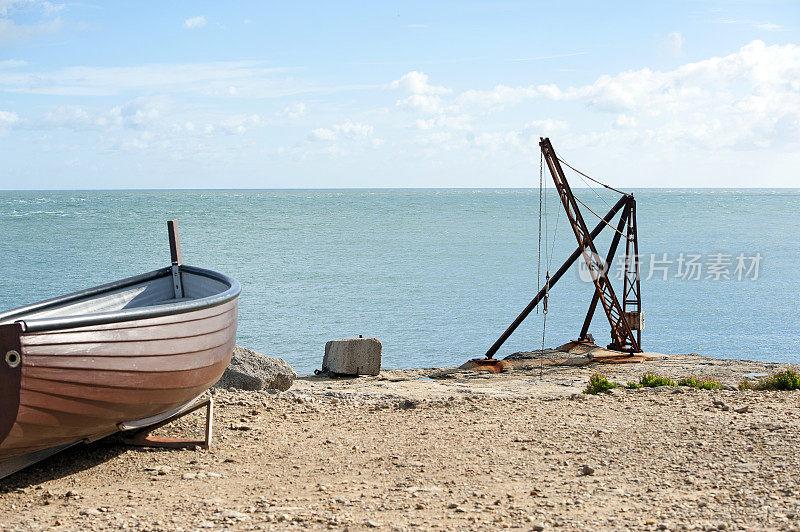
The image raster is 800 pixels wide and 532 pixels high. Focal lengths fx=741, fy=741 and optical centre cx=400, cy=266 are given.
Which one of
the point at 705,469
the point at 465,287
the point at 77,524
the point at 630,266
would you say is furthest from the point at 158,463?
the point at 465,287

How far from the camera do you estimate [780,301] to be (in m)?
32.8

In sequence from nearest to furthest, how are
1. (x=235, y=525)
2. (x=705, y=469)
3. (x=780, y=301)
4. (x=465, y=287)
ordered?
(x=235, y=525), (x=705, y=469), (x=780, y=301), (x=465, y=287)

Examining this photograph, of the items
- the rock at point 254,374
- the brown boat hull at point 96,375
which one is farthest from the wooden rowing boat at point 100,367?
the rock at point 254,374

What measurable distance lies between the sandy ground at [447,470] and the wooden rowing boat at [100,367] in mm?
540

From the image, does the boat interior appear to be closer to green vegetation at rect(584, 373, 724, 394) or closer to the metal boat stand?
the metal boat stand

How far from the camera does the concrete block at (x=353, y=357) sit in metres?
14.6

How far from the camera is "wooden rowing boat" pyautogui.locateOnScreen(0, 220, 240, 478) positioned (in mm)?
5734

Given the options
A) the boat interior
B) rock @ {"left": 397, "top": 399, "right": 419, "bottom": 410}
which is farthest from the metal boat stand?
rock @ {"left": 397, "top": 399, "right": 419, "bottom": 410}

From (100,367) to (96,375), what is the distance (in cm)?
7

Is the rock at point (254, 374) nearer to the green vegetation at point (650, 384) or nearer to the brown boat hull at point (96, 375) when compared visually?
the brown boat hull at point (96, 375)

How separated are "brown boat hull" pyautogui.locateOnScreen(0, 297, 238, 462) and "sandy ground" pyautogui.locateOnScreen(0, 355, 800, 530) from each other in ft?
1.76

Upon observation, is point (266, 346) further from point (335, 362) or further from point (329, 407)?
point (329, 407)

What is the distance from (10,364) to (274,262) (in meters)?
43.2

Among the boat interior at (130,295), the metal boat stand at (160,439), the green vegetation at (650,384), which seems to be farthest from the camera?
the green vegetation at (650,384)
